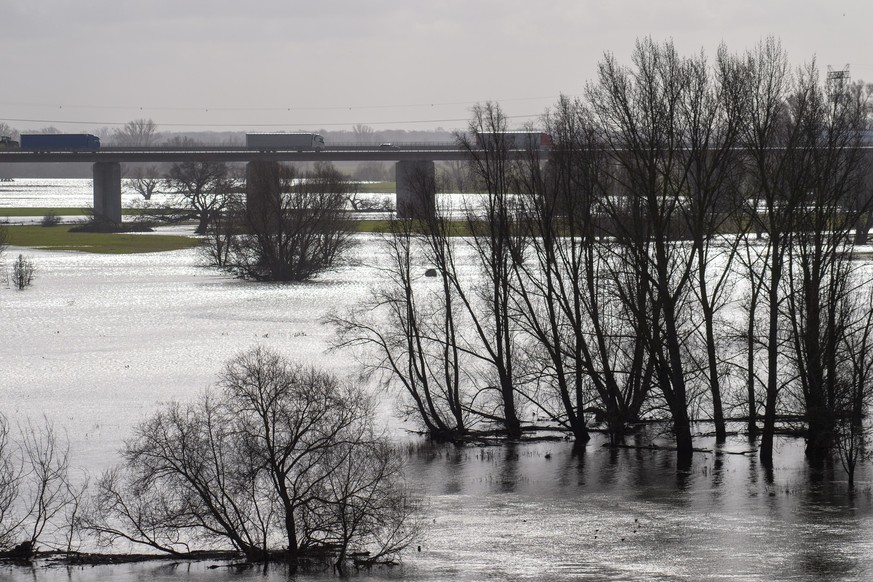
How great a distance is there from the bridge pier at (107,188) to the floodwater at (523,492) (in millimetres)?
82041

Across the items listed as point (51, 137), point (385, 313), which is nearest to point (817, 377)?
point (385, 313)

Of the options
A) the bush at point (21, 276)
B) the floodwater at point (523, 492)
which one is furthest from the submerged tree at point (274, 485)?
the bush at point (21, 276)

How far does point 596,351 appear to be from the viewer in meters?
A: 40.1

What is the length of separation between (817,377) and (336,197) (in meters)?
54.0

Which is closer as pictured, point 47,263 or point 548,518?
point 548,518

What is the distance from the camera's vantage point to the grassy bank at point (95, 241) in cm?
10638

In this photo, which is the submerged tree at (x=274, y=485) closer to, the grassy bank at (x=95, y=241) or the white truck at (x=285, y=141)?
the grassy bank at (x=95, y=241)

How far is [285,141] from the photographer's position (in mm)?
156250

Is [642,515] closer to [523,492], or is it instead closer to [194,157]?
[523,492]

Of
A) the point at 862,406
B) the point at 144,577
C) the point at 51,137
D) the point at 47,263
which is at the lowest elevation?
the point at 144,577

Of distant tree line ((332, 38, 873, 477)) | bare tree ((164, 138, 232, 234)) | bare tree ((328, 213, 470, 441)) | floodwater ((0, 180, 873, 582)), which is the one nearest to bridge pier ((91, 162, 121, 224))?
bare tree ((164, 138, 232, 234))

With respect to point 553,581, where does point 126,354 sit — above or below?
above

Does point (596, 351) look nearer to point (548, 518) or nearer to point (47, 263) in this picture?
point (548, 518)

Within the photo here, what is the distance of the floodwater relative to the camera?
24.7 m
